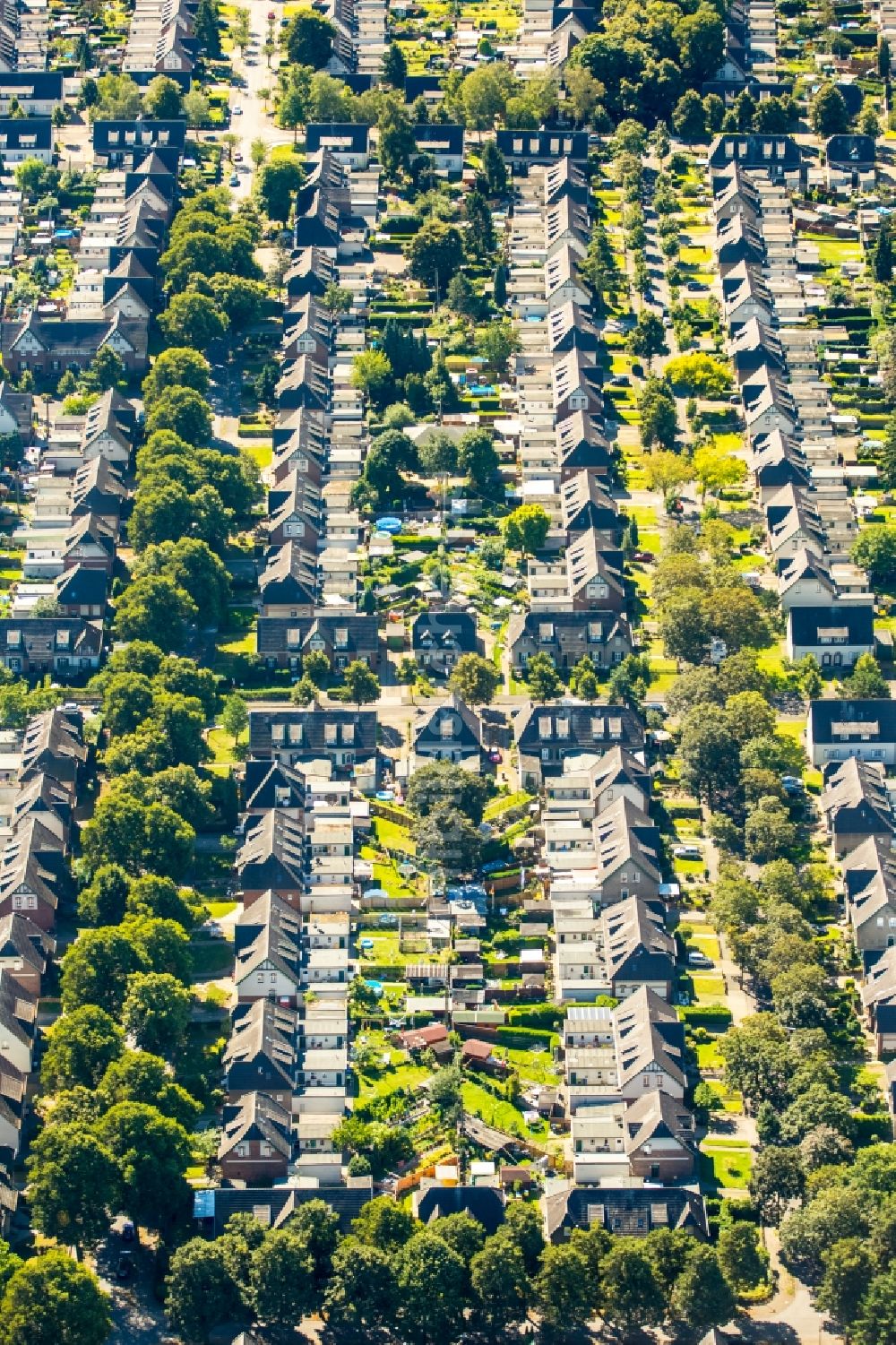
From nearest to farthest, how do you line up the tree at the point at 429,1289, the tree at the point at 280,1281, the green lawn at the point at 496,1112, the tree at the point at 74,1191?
the tree at the point at 429,1289, the tree at the point at 280,1281, the tree at the point at 74,1191, the green lawn at the point at 496,1112

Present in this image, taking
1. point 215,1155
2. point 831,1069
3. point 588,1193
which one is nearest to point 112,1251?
point 215,1155

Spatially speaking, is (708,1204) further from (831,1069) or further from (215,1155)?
(215,1155)

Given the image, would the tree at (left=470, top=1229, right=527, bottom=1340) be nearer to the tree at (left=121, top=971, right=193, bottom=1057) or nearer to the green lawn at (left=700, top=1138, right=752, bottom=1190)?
the green lawn at (left=700, top=1138, right=752, bottom=1190)

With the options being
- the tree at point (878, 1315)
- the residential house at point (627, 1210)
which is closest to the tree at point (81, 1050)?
the residential house at point (627, 1210)

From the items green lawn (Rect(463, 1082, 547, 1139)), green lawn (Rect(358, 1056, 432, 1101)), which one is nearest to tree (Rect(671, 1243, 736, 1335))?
green lawn (Rect(463, 1082, 547, 1139))

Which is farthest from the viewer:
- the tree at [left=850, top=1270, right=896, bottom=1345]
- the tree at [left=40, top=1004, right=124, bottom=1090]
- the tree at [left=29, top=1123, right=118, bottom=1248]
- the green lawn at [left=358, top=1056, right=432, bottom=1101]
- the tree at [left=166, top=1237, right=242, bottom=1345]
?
the green lawn at [left=358, top=1056, right=432, bottom=1101]

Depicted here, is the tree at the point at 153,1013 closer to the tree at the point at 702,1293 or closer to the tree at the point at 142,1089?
the tree at the point at 142,1089

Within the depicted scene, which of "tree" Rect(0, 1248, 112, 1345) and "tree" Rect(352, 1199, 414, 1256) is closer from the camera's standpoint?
"tree" Rect(0, 1248, 112, 1345)
